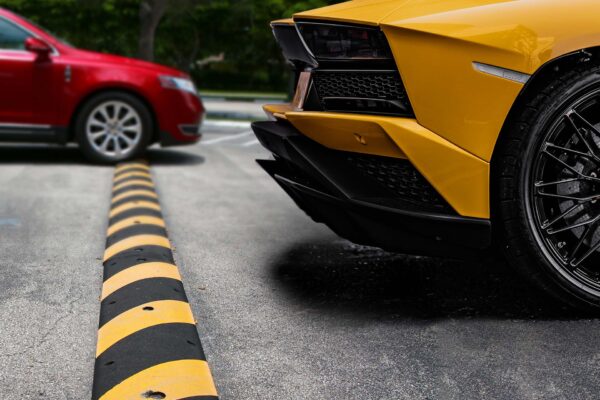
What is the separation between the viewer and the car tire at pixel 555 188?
3.04 meters

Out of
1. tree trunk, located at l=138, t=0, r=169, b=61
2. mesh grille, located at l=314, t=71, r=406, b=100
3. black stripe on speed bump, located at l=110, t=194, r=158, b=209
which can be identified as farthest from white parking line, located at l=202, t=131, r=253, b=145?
tree trunk, located at l=138, t=0, r=169, b=61

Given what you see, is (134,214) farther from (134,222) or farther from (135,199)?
(135,199)

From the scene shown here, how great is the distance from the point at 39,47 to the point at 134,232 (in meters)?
3.86

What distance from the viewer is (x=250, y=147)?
10461 mm

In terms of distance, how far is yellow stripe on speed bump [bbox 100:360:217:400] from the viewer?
2.38 metres

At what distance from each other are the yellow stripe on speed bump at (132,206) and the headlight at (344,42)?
2254mm

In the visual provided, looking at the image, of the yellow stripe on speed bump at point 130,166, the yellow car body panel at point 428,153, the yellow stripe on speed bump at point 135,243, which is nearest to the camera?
the yellow car body panel at point 428,153

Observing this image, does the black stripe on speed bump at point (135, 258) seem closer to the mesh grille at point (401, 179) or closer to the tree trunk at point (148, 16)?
the mesh grille at point (401, 179)

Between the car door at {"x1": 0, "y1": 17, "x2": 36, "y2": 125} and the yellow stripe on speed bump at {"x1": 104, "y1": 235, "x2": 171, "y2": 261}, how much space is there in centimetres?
382

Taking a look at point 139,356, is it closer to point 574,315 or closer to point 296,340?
point 296,340

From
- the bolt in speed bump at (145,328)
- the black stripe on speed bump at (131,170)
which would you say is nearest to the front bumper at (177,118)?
the black stripe on speed bump at (131,170)

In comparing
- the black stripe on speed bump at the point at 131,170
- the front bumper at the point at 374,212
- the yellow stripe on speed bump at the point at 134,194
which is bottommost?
the black stripe on speed bump at the point at 131,170

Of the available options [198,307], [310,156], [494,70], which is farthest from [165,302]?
[494,70]

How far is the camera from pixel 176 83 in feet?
26.7
